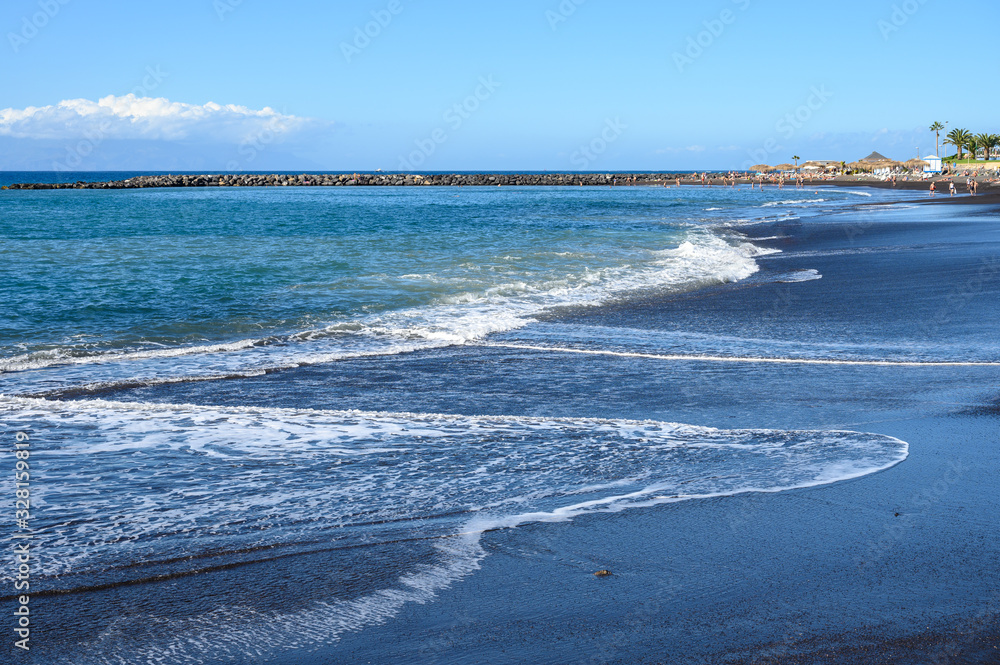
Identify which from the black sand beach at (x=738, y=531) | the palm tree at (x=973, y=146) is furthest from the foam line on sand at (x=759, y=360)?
the palm tree at (x=973, y=146)

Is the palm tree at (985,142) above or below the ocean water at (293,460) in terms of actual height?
above

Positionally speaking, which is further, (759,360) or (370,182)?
(370,182)

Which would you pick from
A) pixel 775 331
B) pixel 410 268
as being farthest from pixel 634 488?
pixel 410 268

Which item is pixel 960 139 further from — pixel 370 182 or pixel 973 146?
pixel 370 182

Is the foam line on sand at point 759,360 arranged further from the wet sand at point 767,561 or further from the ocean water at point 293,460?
the wet sand at point 767,561

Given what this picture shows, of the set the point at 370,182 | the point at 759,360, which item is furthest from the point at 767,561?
the point at 370,182

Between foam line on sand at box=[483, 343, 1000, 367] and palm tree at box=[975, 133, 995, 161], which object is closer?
foam line on sand at box=[483, 343, 1000, 367]

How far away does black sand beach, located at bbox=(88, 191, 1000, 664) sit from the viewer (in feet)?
10.3

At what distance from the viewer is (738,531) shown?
411 centimetres

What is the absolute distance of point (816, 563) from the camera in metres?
3.73

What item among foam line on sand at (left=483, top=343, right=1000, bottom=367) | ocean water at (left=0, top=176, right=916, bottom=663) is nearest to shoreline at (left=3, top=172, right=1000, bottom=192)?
ocean water at (left=0, top=176, right=916, bottom=663)

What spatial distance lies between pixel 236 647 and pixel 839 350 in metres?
7.68

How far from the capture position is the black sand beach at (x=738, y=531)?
312 cm

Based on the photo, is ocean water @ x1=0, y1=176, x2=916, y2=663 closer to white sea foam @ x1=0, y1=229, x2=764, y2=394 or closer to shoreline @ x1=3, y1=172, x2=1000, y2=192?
white sea foam @ x1=0, y1=229, x2=764, y2=394
